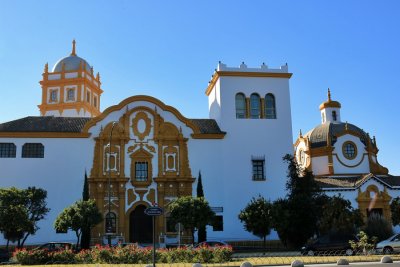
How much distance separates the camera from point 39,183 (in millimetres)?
36969

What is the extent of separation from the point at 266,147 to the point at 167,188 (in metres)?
9.11

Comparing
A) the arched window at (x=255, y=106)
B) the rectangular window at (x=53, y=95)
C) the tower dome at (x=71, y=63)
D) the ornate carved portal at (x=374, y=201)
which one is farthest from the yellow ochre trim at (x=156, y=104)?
the tower dome at (x=71, y=63)

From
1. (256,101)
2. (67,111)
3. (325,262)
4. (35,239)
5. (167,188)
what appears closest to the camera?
(325,262)

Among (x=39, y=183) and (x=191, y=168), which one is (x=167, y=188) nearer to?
(x=191, y=168)

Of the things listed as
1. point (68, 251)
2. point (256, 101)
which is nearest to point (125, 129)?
point (256, 101)

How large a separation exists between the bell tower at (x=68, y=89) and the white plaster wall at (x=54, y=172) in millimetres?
19496

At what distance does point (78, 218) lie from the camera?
3142 centimetres

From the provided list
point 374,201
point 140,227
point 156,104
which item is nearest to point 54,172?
point 140,227

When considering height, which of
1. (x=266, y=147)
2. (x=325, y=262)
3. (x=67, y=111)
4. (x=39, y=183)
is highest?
(x=67, y=111)

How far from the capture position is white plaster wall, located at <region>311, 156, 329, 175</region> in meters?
49.9

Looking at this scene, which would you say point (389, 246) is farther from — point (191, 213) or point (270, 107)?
point (270, 107)

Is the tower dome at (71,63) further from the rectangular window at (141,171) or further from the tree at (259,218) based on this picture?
the tree at (259,218)

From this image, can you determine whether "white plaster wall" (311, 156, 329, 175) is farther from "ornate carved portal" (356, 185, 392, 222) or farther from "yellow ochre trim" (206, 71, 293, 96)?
"yellow ochre trim" (206, 71, 293, 96)

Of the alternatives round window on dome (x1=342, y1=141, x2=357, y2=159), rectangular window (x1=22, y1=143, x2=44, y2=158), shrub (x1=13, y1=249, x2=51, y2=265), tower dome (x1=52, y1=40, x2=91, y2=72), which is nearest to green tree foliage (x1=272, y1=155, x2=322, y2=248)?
round window on dome (x1=342, y1=141, x2=357, y2=159)
